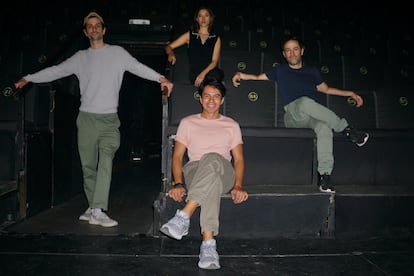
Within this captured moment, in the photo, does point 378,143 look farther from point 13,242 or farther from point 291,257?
point 13,242

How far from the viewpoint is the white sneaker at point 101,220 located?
2.02m

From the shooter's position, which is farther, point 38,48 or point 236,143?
point 38,48

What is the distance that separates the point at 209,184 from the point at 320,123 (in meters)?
0.88

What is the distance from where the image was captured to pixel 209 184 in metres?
1.58

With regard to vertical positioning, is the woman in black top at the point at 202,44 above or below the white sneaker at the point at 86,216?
above

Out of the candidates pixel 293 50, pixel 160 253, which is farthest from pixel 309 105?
pixel 160 253

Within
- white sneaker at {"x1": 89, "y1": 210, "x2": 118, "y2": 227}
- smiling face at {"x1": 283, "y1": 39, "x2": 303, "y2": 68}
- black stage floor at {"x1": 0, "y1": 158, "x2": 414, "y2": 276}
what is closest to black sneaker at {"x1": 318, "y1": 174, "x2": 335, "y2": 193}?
black stage floor at {"x1": 0, "y1": 158, "x2": 414, "y2": 276}

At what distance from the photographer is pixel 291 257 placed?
5.26 ft

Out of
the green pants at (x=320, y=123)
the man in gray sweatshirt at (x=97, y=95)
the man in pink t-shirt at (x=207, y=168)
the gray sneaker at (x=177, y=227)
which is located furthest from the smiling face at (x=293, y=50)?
the gray sneaker at (x=177, y=227)

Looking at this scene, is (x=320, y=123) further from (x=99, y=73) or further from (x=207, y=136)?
(x=99, y=73)

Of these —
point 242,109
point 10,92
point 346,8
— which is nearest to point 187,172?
point 242,109

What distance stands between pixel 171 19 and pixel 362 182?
300 cm

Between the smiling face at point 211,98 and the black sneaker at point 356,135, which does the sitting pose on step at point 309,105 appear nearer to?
the black sneaker at point 356,135

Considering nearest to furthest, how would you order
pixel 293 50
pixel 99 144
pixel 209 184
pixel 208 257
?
pixel 208 257, pixel 209 184, pixel 99 144, pixel 293 50
